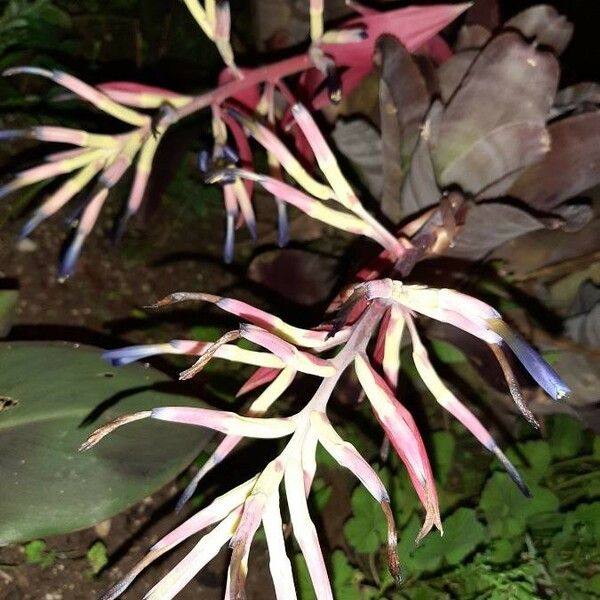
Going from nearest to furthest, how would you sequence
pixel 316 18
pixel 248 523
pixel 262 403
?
pixel 248 523 < pixel 262 403 < pixel 316 18

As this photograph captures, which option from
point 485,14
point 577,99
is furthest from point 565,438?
point 485,14

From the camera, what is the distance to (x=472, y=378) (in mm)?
1059

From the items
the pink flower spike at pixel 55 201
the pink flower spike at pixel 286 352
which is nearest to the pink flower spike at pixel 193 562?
the pink flower spike at pixel 286 352

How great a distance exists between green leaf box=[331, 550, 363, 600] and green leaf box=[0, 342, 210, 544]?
29 centimetres

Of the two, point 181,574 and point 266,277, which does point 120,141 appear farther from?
point 181,574

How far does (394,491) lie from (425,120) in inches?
18.7

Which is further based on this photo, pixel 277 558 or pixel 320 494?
pixel 320 494

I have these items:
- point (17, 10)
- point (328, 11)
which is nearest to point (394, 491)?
point (328, 11)

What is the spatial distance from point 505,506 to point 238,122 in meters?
0.61

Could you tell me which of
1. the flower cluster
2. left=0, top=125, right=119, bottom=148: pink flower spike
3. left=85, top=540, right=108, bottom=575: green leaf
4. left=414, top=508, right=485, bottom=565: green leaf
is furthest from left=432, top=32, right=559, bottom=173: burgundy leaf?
left=85, top=540, right=108, bottom=575: green leaf

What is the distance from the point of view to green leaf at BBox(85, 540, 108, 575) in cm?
82

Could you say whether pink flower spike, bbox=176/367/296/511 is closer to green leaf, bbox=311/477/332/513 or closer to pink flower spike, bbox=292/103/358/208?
pink flower spike, bbox=292/103/358/208

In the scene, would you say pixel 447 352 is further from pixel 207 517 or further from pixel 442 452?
pixel 207 517

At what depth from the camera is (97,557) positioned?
2.72ft
